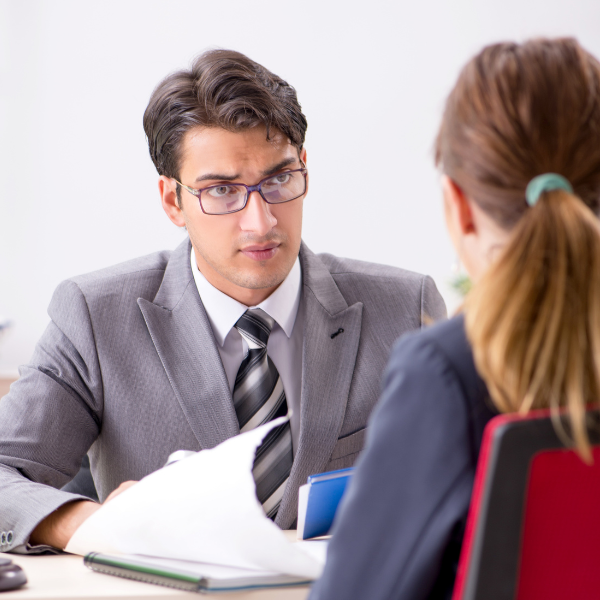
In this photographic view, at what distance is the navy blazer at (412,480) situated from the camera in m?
0.65

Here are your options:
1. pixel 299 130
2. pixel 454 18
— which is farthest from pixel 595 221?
pixel 454 18

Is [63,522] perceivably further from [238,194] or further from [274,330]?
[238,194]

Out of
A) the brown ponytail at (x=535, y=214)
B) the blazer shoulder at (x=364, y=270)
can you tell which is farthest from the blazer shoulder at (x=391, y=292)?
the brown ponytail at (x=535, y=214)

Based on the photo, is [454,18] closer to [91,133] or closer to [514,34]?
[514,34]

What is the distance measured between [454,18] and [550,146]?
9.68 ft

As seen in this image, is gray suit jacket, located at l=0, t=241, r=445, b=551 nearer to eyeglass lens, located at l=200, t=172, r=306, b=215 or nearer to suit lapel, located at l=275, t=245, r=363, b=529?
suit lapel, located at l=275, t=245, r=363, b=529

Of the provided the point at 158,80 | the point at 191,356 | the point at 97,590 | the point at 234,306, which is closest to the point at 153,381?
the point at 191,356

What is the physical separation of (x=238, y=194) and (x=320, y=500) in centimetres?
77

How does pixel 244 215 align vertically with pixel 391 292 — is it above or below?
above

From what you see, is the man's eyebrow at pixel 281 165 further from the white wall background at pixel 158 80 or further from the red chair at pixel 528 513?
the white wall background at pixel 158 80

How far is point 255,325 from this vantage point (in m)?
1.65

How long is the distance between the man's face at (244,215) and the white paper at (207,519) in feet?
2.27

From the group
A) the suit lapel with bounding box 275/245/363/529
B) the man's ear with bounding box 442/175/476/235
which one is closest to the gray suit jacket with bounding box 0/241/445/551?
the suit lapel with bounding box 275/245/363/529

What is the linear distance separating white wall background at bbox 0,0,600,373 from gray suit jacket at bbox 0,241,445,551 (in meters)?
1.56
